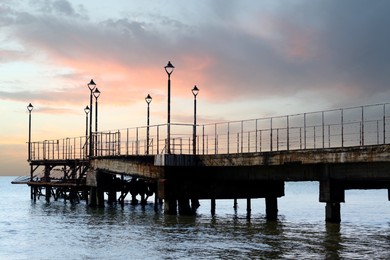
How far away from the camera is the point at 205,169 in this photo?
42812 millimetres

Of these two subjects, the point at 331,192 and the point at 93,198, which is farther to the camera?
the point at 93,198

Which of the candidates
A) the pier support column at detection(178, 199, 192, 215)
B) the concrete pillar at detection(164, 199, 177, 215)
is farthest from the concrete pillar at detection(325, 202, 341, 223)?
the concrete pillar at detection(164, 199, 177, 215)

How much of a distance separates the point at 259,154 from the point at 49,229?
13105mm

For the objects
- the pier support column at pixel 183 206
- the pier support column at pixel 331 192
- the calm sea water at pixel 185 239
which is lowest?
the calm sea water at pixel 185 239

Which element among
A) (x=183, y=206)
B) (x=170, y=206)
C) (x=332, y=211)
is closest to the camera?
(x=332, y=211)

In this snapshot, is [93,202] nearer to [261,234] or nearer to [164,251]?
[261,234]

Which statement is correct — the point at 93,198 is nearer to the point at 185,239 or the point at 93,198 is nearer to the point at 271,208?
the point at 271,208

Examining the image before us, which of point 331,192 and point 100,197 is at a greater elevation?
point 331,192

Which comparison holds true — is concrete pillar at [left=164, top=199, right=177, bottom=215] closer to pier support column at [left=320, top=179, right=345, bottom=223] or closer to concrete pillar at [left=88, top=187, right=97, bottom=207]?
pier support column at [left=320, top=179, right=345, bottom=223]

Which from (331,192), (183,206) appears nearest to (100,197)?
(183,206)

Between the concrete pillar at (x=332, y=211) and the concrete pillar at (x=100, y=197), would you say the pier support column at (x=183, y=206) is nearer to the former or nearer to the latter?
the concrete pillar at (x=332, y=211)

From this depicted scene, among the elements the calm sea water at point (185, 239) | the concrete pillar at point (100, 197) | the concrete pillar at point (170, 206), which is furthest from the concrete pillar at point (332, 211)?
the concrete pillar at point (100, 197)

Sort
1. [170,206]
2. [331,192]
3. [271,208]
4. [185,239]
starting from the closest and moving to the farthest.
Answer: [185,239]
[331,192]
[170,206]
[271,208]

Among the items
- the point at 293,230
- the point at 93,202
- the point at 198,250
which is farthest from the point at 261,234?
the point at 93,202
